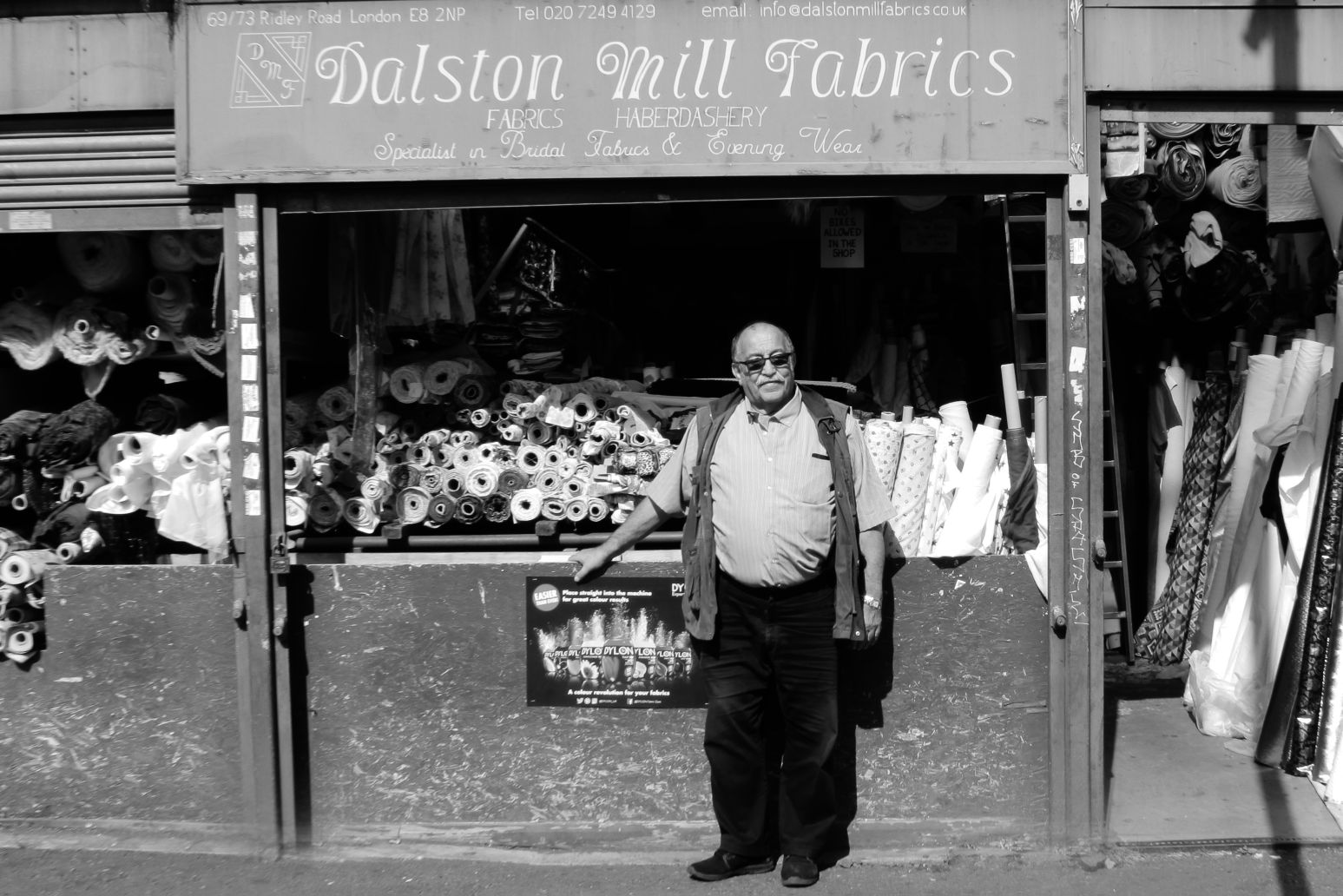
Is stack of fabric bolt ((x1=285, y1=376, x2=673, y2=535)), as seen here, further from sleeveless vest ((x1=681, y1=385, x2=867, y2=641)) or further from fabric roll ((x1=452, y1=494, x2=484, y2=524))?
sleeveless vest ((x1=681, y1=385, x2=867, y2=641))

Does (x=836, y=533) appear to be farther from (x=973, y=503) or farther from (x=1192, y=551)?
(x=1192, y=551)

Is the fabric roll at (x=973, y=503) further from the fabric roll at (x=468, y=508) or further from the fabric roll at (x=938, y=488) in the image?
the fabric roll at (x=468, y=508)

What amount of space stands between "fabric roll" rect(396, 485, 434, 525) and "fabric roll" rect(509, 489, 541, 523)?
36 cm

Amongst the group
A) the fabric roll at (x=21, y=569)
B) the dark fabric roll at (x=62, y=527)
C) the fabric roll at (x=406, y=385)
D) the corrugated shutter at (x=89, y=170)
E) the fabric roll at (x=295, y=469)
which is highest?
the corrugated shutter at (x=89, y=170)

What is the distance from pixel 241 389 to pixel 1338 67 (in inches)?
172

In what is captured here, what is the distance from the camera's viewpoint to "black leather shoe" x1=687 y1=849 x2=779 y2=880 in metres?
4.43

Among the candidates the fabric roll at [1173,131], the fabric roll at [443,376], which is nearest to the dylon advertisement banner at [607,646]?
the fabric roll at [443,376]

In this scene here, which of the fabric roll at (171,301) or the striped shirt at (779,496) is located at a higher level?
the fabric roll at (171,301)

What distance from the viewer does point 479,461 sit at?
203 inches

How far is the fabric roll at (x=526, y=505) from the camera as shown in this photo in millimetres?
5043

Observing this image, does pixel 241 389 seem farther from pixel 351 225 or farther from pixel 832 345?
pixel 832 345

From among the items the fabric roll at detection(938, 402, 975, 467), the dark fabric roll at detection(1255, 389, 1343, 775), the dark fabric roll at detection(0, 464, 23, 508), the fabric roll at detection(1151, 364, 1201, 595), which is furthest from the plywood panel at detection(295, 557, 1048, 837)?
the fabric roll at detection(1151, 364, 1201, 595)

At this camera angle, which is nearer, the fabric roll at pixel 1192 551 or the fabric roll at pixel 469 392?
the fabric roll at pixel 469 392

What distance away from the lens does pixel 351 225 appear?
5.19 metres
